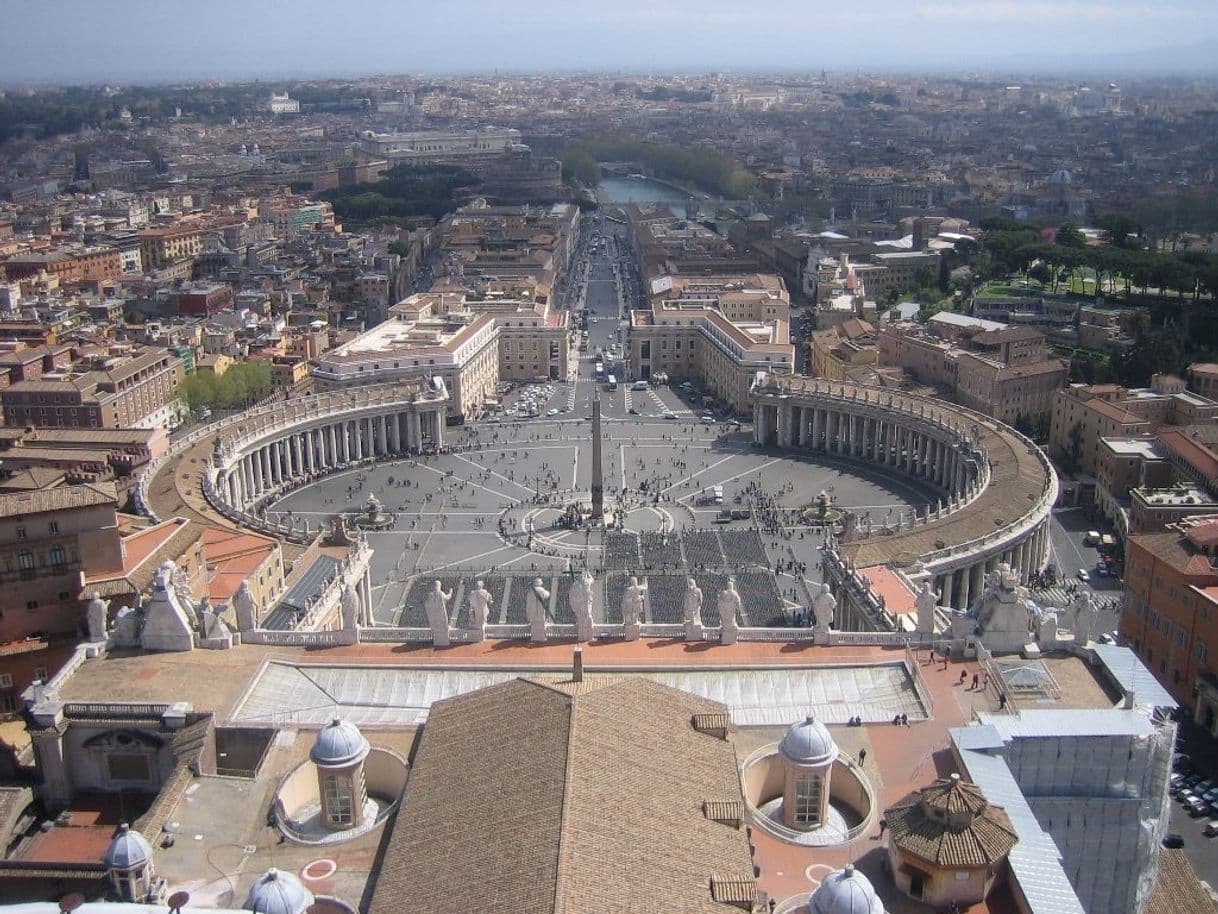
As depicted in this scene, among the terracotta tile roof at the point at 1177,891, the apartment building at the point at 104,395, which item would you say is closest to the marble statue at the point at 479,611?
the terracotta tile roof at the point at 1177,891

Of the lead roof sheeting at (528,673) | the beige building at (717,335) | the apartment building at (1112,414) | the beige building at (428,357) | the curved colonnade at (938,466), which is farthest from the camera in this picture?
the beige building at (717,335)

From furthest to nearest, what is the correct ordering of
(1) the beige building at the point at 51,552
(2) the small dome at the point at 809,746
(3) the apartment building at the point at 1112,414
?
(3) the apartment building at the point at 1112,414, (1) the beige building at the point at 51,552, (2) the small dome at the point at 809,746

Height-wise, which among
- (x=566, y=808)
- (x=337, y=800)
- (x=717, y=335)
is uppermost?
(x=566, y=808)

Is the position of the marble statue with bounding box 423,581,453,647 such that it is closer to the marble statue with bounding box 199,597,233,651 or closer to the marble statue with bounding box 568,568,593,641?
the marble statue with bounding box 568,568,593,641

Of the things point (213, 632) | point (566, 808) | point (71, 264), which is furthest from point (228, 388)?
point (566, 808)

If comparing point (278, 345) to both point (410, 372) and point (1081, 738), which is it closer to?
point (410, 372)

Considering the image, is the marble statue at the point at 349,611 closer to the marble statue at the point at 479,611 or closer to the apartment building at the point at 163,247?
the marble statue at the point at 479,611

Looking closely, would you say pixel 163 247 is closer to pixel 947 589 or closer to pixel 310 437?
pixel 310 437
